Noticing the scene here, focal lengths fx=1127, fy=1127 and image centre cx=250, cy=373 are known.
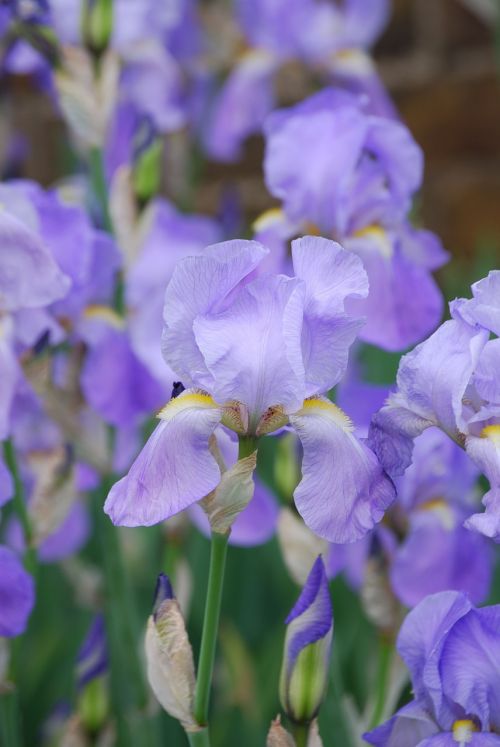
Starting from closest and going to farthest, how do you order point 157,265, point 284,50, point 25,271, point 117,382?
1. point 25,271
2. point 117,382
3. point 157,265
4. point 284,50

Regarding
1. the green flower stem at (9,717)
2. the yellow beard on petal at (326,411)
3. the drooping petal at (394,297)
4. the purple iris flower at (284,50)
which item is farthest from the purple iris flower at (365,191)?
the purple iris flower at (284,50)

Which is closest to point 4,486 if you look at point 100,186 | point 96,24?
point 100,186

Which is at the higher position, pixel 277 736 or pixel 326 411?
pixel 326 411

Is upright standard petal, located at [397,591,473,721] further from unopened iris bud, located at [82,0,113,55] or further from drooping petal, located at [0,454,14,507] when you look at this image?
unopened iris bud, located at [82,0,113,55]

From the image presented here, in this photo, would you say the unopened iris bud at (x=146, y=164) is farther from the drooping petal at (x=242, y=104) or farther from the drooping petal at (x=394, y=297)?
the drooping petal at (x=242, y=104)

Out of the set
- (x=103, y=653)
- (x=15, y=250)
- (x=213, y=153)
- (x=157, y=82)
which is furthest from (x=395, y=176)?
(x=213, y=153)

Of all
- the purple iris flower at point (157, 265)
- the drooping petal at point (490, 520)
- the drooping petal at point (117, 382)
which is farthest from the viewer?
the purple iris flower at point (157, 265)

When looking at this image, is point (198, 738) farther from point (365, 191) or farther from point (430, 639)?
point (365, 191)
